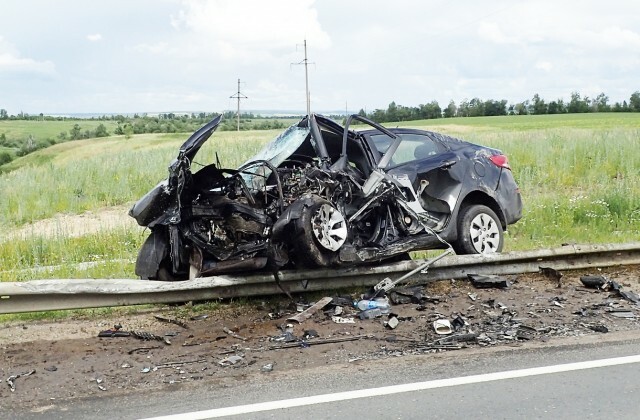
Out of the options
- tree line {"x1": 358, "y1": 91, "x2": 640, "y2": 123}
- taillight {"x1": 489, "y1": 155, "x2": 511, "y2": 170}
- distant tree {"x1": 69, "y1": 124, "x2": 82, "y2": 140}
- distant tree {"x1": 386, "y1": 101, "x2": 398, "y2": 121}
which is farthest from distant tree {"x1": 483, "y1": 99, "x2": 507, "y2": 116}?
taillight {"x1": 489, "y1": 155, "x2": 511, "y2": 170}

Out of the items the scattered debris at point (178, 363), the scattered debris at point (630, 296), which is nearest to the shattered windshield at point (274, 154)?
the scattered debris at point (178, 363)

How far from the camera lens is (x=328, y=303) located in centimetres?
712

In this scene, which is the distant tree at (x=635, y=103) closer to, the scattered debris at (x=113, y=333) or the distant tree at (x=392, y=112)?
the distant tree at (x=392, y=112)

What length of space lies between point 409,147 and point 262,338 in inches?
144

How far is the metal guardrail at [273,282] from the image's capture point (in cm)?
638

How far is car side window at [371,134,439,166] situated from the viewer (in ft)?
29.1

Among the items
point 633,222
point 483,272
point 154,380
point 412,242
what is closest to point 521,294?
point 483,272

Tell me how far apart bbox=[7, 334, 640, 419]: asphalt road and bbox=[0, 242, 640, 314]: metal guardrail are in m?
1.70

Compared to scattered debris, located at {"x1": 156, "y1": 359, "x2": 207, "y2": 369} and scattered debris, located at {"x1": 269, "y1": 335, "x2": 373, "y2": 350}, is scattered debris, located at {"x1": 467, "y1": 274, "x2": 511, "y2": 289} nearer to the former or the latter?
scattered debris, located at {"x1": 269, "y1": 335, "x2": 373, "y2": 350}

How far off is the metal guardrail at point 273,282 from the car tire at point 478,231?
63cm

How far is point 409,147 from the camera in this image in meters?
9.09

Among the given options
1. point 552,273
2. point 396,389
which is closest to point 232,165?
point 552,273

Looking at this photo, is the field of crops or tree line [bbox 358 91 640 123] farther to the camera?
tree line [bbox 358 91 640 123]

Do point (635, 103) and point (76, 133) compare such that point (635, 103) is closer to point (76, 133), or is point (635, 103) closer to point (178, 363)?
point (76, 133)
